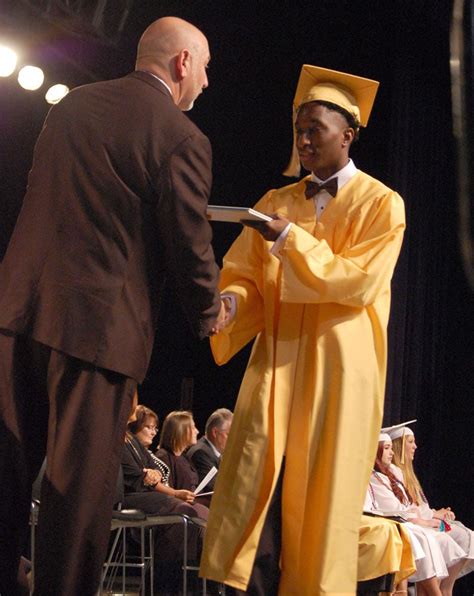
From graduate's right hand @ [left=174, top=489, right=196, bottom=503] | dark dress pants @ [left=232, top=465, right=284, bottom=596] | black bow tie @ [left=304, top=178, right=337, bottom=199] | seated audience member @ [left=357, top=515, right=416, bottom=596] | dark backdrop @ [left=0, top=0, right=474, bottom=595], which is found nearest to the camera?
dark dress pants @ [left=232, top=465, right=284, bottom=596]

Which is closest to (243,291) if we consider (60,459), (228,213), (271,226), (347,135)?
(271,226)

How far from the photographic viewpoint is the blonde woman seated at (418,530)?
19.0 ft

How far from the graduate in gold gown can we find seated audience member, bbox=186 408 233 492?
3652mm

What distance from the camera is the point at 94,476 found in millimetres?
2438

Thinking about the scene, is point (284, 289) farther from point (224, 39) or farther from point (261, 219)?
point (224, 39)

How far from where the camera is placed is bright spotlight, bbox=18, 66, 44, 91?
22.8 feet

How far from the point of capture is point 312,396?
3098mm

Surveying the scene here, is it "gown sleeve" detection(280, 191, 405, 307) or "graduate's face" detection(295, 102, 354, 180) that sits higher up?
"graduate's face" detection(295, 102, 354, 180)

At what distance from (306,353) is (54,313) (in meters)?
1.01

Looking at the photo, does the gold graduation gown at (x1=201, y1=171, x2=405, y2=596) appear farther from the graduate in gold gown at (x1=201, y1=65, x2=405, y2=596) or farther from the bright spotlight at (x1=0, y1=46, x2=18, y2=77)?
the bright spotlight at (x1=0, y1=46, x2=18, y2=77)

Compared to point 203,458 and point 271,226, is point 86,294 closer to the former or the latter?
point 271,226

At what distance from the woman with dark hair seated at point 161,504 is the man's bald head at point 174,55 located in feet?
10.3

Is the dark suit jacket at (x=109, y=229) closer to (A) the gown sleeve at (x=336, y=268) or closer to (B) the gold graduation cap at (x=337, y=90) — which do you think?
(A) the gown sleeve at (x=336, y=268)

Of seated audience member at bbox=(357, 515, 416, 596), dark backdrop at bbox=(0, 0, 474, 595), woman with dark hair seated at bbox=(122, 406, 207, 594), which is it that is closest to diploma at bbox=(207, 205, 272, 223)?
seated audience member at bbox=(357, 515, 416, 596)
